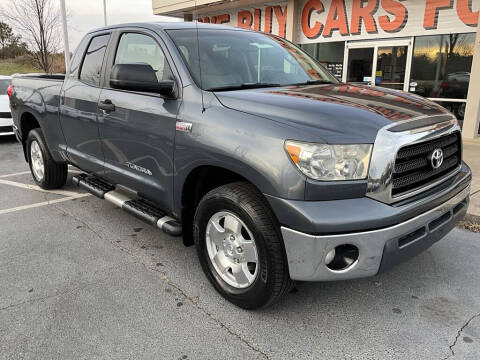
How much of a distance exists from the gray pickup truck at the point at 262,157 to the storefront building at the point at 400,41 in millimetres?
6589

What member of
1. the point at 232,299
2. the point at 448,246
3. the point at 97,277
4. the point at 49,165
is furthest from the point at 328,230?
the point at 49,165

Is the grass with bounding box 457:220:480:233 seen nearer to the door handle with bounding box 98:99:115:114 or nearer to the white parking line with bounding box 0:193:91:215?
the door handle with bounding box 98:99:115:114

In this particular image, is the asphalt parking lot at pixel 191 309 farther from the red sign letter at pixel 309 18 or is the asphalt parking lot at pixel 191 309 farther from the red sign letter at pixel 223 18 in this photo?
the red sign letter at pixel 223 18

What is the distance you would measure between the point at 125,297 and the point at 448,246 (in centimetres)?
297

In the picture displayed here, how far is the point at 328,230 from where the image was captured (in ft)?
7.39

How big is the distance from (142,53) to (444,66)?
8.22m

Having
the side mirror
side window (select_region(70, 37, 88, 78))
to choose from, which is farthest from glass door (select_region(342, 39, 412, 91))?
the side mirror

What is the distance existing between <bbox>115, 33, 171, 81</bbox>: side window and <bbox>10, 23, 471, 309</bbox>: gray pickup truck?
0.06ft

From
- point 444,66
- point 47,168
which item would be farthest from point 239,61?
point 444,66

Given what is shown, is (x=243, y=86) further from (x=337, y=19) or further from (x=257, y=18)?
(x=257, y=18)

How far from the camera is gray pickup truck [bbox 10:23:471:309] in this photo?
232 cm

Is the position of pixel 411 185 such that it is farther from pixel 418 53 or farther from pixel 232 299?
pixel 418 53

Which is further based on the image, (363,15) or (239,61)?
(363,15)

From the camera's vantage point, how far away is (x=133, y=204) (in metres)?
3.72
